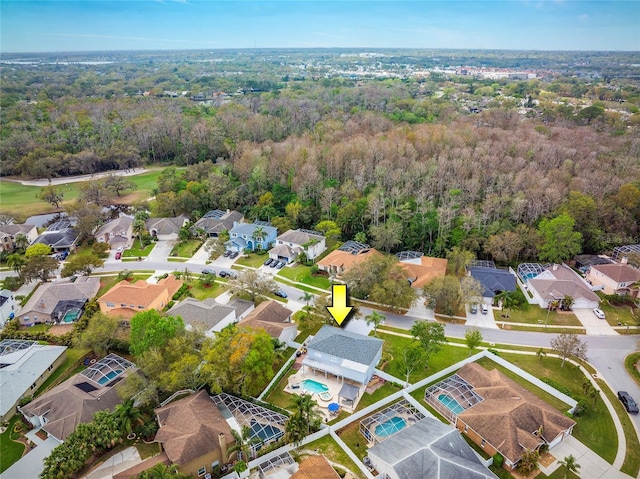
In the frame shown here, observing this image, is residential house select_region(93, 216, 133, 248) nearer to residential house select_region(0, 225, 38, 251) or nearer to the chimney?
residential house select_region(0, 225, 38, 251)

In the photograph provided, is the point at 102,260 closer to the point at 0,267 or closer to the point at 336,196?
the point at 0,267

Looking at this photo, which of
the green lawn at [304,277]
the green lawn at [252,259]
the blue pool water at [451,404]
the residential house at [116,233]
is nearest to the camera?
the blue pool water at [451,404]

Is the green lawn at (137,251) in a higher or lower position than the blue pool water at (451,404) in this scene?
lower

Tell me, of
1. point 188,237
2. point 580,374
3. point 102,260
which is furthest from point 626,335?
point 102,260

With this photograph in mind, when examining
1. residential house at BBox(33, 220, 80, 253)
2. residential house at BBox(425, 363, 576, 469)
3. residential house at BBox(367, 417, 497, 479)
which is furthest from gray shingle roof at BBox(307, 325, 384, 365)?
residential house at BBox(33, 220, 80, 253)

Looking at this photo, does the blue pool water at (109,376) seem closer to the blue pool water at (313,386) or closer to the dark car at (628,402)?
the blue pool water at (313,386)

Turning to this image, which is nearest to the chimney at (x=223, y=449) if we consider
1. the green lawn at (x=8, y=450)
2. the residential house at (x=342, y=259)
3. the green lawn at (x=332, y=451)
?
the green lawn at (x=332, y=451)

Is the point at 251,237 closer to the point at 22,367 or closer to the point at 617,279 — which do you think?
the point at 22,367

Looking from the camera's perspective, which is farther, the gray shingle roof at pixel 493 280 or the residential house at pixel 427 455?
the gray shingle roof at pixel 493 280
